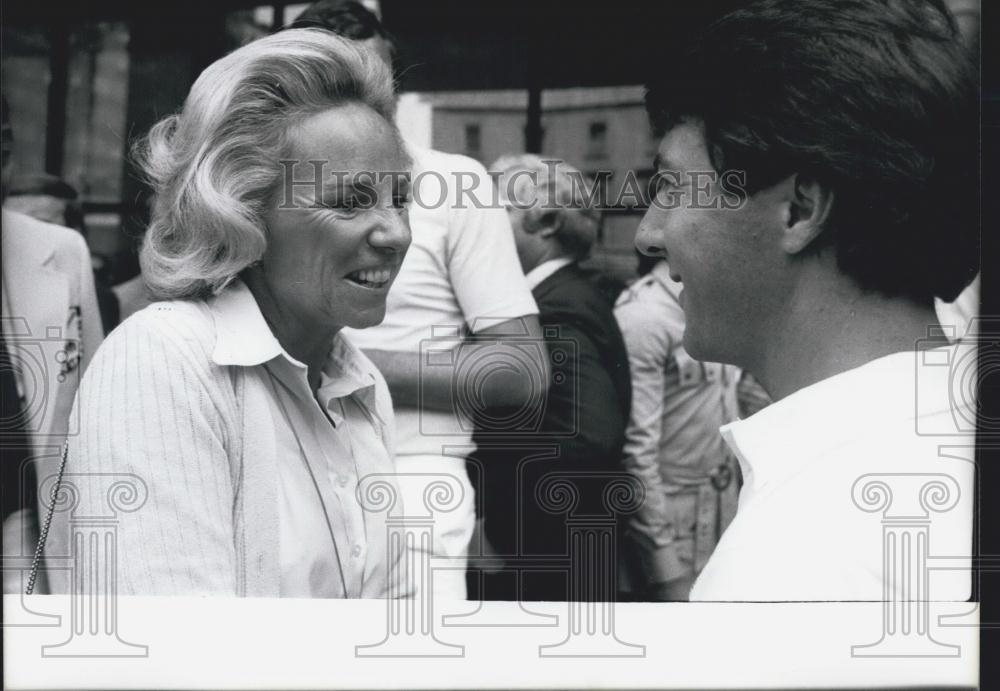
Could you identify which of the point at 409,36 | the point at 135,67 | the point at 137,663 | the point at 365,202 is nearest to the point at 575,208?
the point at 409,36

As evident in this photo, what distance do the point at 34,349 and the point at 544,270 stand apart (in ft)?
4.75

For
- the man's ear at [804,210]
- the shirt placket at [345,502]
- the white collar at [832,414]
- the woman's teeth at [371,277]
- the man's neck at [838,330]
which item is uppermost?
the man's ear at [804,210]

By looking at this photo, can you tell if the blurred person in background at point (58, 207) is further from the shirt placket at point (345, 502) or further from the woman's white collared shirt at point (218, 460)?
the shirt placket at point (345, 502)

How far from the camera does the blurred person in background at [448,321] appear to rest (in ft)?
9.46

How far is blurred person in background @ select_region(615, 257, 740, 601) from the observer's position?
3.08m

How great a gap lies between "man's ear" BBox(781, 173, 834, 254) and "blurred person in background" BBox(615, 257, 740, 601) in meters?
1.19

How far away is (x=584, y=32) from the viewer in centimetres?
301

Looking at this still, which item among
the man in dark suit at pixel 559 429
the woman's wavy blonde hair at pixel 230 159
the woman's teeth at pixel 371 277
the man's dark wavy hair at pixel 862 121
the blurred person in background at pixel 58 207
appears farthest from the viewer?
the blurred person in background at pixel 58 207

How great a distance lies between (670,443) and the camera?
3.21 m

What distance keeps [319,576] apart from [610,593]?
916 mm

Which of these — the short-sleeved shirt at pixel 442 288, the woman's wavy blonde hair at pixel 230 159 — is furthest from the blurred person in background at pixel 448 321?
the woman's wavy blonde hair at pixel 230 159

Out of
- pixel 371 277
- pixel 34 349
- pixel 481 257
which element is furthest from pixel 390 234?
pixel 34 349

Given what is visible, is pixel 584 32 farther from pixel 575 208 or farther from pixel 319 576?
pixel 319 576

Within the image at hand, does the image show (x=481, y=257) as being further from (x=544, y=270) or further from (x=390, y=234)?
(x=390, y=234)
